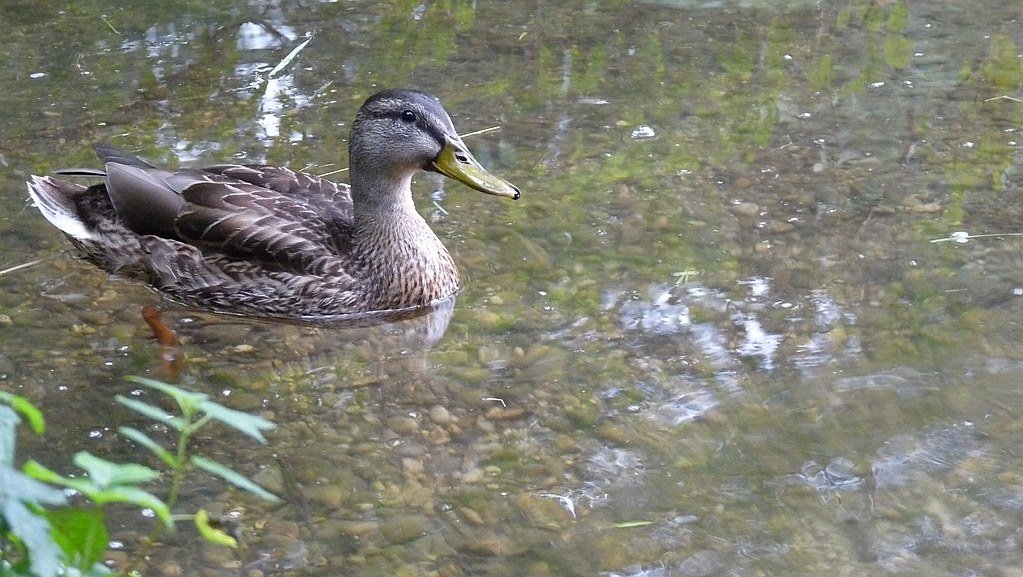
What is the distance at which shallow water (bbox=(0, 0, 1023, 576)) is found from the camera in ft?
12.7

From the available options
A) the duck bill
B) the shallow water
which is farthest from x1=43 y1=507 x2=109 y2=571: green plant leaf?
the duck bill

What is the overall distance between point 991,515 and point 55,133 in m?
5.43

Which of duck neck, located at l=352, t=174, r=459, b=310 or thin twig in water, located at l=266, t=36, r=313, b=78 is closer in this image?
duck neck, located at l=352, t=174, r=459, b=310

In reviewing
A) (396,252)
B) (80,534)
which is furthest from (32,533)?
(396,252)

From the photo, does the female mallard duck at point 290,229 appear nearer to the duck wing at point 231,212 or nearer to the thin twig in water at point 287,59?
the duck wing at point 231,212

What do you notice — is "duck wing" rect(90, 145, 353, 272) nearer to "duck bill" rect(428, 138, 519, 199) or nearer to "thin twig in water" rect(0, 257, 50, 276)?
"thin twig in water" rect(0, 257, 50, 276)

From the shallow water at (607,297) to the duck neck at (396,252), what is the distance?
0.54 feet

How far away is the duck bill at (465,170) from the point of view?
17.9 ft

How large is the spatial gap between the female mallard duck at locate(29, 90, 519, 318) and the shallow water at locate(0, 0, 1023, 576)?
0.18 m

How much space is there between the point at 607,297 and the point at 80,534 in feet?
11.0

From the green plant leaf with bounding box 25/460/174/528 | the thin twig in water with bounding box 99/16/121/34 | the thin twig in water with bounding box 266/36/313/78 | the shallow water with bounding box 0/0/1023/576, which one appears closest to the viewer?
the green plant leaf with bounding box 25/460/174/528

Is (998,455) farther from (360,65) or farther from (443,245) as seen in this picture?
(360,65)

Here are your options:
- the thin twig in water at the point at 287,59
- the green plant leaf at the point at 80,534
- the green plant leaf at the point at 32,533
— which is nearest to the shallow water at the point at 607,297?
the thin twig in water at the point at 287,59

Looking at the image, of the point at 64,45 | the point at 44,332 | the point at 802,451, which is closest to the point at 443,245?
the point at 44,332
